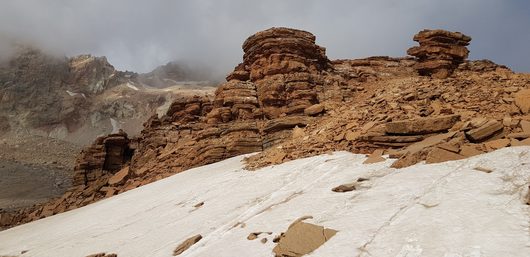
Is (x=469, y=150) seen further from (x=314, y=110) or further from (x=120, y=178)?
(x=120, y=178)

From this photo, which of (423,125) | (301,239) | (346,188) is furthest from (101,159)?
(301,239)

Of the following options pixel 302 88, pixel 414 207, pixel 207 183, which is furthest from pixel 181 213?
pixel 302 88

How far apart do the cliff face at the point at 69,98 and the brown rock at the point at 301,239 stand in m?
99.1

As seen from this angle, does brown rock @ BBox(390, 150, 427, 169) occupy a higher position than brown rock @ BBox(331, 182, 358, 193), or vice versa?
brown rock @ BBox(390, 150, 427, 169)

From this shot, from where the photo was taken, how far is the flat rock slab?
12562mm

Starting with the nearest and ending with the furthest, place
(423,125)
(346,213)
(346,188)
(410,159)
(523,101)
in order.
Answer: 1. (346,213)
2. (346,188)
3. (410,159)
4. (523,101)
5. (423,125)

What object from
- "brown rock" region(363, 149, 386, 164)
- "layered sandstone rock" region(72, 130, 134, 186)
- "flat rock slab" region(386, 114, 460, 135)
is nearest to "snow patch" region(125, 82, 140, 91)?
"layered sandstone rock" region(72, 130, 134, 186)

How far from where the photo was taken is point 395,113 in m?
15.0

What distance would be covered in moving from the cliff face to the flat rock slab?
96129 millimetres

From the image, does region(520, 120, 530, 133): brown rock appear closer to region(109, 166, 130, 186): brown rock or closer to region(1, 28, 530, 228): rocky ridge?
region(1, 28, 530, 228): rocky ridge

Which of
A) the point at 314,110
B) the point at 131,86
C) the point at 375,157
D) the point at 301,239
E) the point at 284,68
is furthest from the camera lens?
the point at 131,86

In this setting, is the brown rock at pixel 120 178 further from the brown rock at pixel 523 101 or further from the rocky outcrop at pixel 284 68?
the brown rock at pixel 523 101

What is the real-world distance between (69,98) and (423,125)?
114 metres

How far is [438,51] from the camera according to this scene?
95.0 feet
